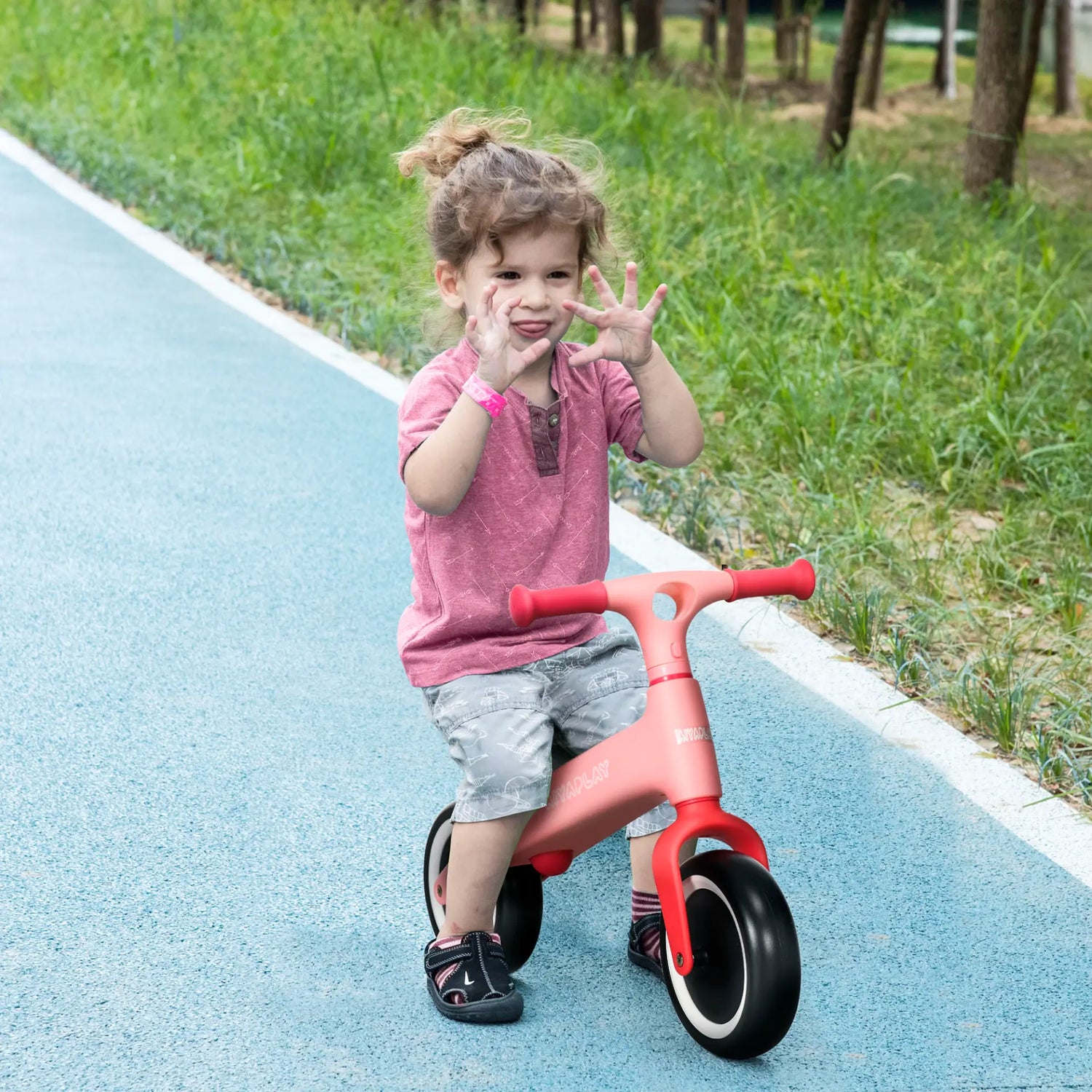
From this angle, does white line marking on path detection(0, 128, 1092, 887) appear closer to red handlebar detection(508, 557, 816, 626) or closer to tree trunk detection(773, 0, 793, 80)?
red handlebar detection(508, 557, 816, 626)

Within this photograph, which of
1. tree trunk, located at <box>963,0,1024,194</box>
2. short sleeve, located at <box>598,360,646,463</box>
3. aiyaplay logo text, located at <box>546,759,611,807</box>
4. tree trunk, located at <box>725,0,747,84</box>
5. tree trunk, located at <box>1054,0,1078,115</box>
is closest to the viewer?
aiyaplay logo text, located at <box>546,759,611,807</box>

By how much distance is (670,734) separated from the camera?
2.43 metres

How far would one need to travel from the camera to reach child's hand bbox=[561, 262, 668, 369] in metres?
2.47

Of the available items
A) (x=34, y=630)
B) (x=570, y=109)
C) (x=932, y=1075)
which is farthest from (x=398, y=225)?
(x=932, y=1075)

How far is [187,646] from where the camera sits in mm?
4023

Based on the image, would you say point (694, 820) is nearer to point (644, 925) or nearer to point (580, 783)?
point (580, 783)

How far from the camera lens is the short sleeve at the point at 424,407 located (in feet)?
8.73

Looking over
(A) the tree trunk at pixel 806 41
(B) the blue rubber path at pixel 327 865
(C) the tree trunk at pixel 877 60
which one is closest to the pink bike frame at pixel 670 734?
(B) the blue rubber path at pixel 327 865

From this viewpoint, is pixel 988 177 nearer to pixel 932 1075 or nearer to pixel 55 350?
pixel 55 350

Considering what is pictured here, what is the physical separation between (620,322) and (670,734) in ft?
2.21

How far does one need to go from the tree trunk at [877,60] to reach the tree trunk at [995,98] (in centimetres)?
947

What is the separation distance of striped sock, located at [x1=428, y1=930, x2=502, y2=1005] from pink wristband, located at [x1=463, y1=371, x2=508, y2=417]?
91 centimetres

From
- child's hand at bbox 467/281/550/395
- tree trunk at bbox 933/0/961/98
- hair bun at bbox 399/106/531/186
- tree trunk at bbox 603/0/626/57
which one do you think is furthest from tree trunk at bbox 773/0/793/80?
child's hand at bbox 467/281/550/395

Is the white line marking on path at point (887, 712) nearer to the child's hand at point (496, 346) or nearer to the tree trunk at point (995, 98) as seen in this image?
the child's hand at point (496, 346)
